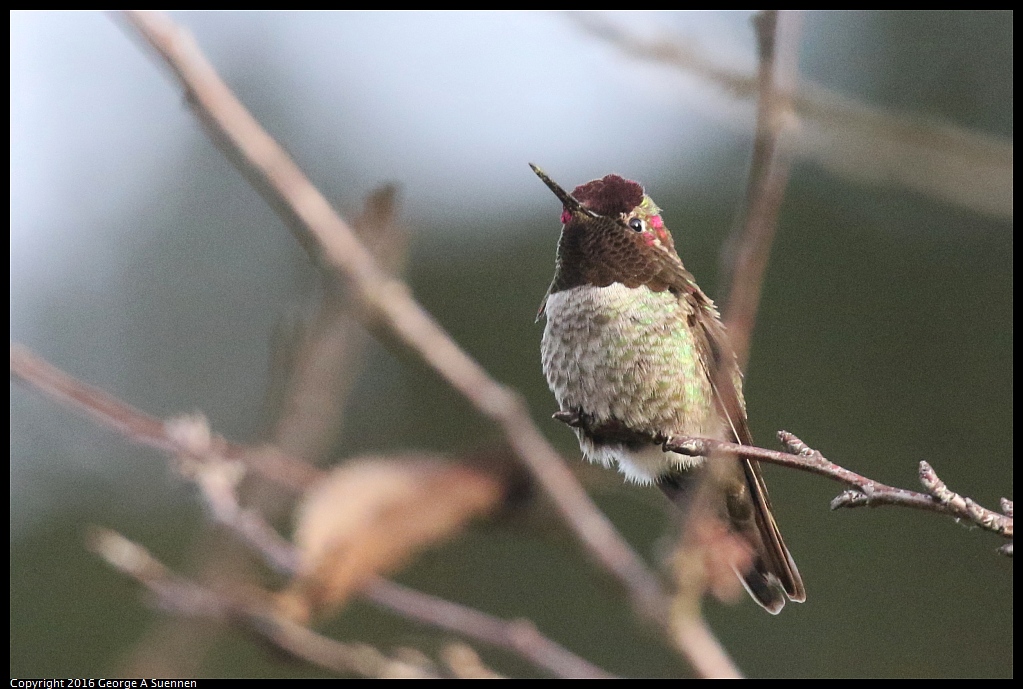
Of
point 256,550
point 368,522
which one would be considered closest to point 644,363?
point 368,522

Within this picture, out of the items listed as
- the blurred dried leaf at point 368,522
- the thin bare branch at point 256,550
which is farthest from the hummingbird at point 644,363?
the thin bare branch at point 256,550

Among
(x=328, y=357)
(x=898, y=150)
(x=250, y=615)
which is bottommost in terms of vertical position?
(x=250, y=615)

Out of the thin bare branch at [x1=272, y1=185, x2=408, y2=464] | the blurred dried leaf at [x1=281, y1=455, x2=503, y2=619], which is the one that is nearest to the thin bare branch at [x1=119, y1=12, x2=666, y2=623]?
the thin bare branch at [x1=272, y1=185, x2=408, y2=464]

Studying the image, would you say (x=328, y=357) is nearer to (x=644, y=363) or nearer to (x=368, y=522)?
(x=368, y=522)

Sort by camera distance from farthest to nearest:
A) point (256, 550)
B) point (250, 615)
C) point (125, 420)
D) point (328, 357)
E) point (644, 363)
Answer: point (256, 550)
point (250, 615)
point (328, 357)
point (125, 420)
point (644, 363)

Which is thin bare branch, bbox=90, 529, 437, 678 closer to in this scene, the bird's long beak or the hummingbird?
the hummingbird

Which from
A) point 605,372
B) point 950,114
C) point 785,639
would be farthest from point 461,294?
point 950,114

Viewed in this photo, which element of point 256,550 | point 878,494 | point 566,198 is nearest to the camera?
point 878,494
